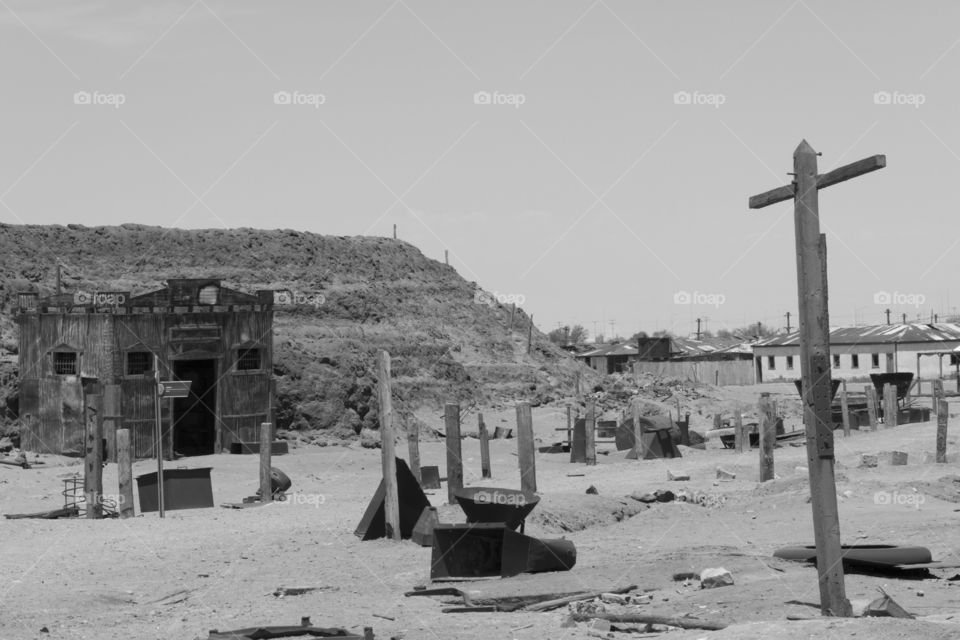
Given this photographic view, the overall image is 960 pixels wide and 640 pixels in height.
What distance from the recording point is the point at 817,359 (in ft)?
33.9

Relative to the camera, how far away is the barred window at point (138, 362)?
33406 millimetres

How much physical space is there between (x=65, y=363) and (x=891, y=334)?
1963 inches

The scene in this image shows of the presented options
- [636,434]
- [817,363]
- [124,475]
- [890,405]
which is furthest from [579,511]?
[890,405]

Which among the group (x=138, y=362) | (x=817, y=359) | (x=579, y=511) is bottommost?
(x=579, y=511)

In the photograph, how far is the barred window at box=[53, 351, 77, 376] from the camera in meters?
33.8

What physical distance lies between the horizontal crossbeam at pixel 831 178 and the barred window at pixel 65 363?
26.5 meters

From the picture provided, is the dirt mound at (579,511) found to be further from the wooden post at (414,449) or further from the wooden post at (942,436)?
the wooden post at (942,436)

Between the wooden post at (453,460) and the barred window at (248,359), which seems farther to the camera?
the barred window at (248,359)

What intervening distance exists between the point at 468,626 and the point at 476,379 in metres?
46.8

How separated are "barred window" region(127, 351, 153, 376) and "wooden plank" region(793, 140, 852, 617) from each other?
26.0 m

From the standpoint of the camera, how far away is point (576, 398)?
56656mm

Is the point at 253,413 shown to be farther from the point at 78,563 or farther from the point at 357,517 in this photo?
the point at 78,563

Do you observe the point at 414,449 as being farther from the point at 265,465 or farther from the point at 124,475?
the point at 124,475

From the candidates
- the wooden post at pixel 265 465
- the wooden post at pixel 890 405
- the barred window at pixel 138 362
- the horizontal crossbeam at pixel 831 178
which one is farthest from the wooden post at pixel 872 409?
the horizontal crossbeam at pixel 831 178
